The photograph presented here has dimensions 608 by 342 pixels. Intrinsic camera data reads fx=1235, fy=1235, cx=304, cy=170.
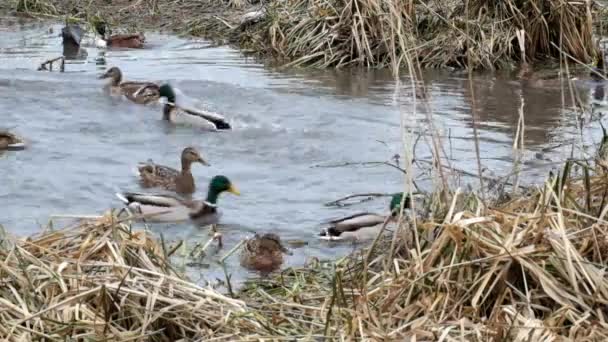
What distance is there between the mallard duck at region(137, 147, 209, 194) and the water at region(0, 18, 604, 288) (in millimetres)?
120

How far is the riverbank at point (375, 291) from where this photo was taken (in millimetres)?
5078

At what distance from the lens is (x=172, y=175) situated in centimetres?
1000

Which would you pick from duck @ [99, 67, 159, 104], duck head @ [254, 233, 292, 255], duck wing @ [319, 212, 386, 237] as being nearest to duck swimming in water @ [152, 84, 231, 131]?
duck @ [99, 67, 159, 104]

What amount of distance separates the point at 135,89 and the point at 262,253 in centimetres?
586

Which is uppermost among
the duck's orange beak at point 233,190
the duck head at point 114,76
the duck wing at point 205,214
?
the duck head at point 114,76

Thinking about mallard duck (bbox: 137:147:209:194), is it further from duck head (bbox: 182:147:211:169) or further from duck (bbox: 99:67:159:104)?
duck (bbox: 99:67:159:104)

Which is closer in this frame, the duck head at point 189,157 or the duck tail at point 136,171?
the duck tail at point 136,171

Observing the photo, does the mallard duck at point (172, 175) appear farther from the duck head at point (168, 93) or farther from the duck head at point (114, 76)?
the duck head at point (114, 76)

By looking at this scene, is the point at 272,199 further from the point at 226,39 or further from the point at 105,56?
the point at 226,39

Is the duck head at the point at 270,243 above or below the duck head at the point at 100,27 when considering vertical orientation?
below

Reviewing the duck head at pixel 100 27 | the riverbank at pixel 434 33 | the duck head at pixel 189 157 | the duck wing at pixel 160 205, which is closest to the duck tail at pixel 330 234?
the duck wing at pixel 160 205

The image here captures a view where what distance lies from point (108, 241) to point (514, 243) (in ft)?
5.97

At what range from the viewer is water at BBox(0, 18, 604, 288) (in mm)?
9070

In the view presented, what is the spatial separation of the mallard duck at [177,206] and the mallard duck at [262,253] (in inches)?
48.7
